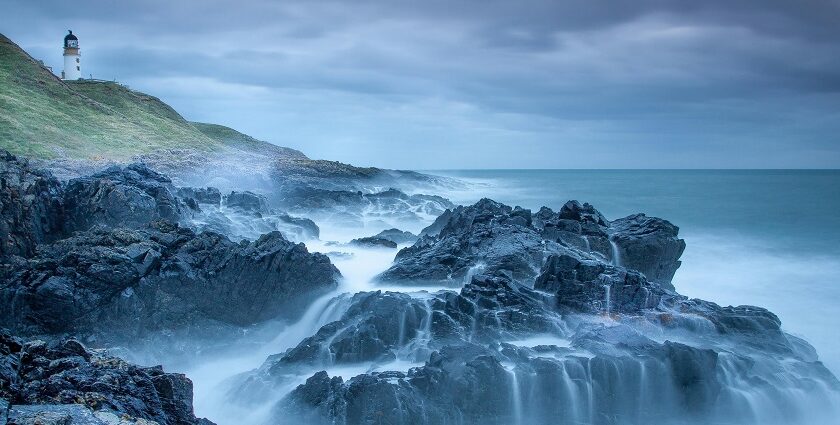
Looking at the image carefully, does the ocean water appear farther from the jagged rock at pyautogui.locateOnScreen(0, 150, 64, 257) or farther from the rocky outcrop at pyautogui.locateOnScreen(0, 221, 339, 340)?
the jagged rock at pyautogui.locateOnScreen(0, 150, 64, 257)

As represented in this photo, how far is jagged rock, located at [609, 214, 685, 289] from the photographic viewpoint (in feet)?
73.8

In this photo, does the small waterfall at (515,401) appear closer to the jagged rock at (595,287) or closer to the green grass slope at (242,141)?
the jagged rock at (595,287)

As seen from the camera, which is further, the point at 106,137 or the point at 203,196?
the point at 106,137

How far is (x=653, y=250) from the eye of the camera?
22422 mm

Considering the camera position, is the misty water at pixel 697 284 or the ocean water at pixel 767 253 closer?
the misty water at pixel 697 284

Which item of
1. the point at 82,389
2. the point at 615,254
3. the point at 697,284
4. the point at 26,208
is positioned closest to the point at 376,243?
the point at 615,254

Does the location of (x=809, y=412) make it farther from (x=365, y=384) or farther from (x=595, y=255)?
(x=365, y=384)

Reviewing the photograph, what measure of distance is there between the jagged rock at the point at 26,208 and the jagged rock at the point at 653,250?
1896 cm

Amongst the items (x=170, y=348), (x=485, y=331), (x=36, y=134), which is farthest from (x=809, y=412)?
(x=36, y=134)

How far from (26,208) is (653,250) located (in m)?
20.3

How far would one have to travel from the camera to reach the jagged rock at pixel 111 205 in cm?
2312

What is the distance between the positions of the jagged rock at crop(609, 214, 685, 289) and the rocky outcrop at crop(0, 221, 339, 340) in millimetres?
9951

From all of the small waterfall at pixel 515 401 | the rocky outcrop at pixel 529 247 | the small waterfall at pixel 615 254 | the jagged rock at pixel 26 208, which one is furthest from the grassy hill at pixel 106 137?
the small waterfall at pixel 515 401

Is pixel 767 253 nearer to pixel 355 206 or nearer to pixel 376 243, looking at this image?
pixel 376 243
